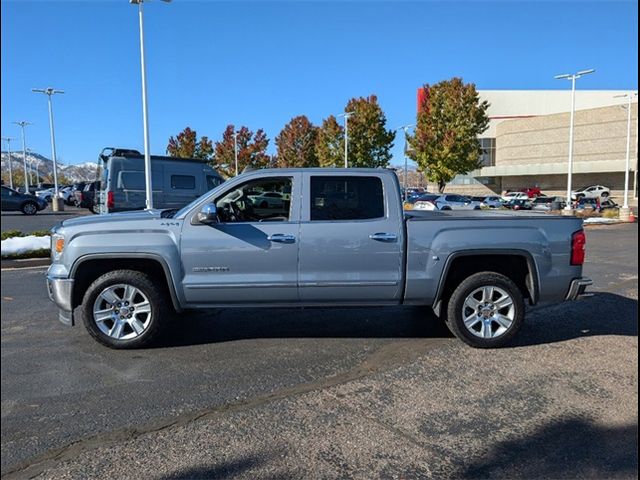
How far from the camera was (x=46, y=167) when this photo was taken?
14688 centimetres

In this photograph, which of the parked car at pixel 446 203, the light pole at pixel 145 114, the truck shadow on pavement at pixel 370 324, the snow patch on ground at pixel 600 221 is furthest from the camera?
the parked car at pixel 446 203

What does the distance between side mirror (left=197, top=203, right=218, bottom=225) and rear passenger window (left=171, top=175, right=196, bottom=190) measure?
1379cm

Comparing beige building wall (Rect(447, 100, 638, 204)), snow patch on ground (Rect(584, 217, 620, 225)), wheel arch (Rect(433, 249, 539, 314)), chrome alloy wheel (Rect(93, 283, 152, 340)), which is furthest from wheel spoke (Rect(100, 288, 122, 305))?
beige building wall (Rect(447, 100, 638, 204))

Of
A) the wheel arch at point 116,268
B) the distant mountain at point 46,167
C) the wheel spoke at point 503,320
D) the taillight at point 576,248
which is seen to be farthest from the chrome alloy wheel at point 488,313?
the distant mountain at point 46,167

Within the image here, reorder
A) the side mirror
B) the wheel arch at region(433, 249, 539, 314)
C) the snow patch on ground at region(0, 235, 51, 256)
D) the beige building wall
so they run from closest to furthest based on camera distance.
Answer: the side mirror, the wheel arch at region(433, 249, 539, 314), the snow patch on ground at region(0, 235, 51, 256), the beige building wall

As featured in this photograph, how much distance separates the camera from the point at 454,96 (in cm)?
4044

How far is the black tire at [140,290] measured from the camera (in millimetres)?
4770

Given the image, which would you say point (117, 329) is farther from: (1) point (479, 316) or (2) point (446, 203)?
(2) point (446, 203)

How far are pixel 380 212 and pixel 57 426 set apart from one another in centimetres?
326

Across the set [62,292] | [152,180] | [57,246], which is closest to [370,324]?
[62,292]

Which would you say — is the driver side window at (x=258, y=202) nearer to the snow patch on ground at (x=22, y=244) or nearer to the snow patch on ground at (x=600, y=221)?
the snow patch on ground at (x=22, y=244)

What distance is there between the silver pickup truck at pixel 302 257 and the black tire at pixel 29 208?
2593 centimetres

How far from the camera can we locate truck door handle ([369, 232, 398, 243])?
4836mm

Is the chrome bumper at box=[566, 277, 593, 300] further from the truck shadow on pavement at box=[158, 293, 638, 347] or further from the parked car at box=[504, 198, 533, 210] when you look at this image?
the parked car at box=[504, 198, 533, 210]
